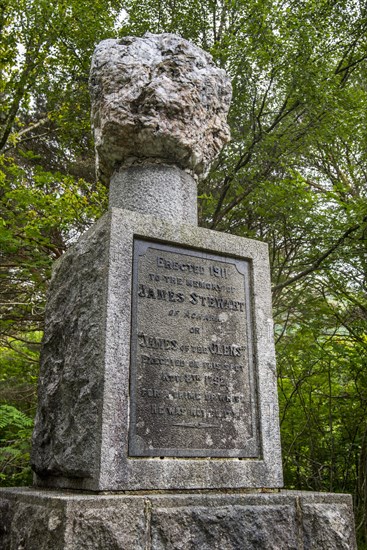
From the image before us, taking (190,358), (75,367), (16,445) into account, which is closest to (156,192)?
(190,358)

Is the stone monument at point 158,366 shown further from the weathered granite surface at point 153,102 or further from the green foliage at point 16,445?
the green foliage at point 16,445

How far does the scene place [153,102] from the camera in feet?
11.3

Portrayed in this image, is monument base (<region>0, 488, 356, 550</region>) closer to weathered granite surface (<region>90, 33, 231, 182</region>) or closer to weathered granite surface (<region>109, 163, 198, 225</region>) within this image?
weathered granite surface (<region>109, 163, 198, 225</region>)

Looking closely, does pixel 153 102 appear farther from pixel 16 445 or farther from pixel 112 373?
pixel 16 445

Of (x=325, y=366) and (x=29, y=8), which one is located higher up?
(x=29, y=8)

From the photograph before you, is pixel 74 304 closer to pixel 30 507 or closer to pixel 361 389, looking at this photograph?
pixel 30 507

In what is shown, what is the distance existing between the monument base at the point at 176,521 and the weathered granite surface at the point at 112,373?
125 mm

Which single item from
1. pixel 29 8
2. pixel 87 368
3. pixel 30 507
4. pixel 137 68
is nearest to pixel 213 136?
pixel 137 68

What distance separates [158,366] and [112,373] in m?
0.29

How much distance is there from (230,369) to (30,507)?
1.30 metres

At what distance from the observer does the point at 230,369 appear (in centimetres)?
313

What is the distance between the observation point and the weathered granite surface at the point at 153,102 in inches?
136

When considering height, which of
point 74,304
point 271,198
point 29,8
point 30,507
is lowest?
point 30,507

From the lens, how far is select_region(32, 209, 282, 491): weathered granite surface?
260cm
